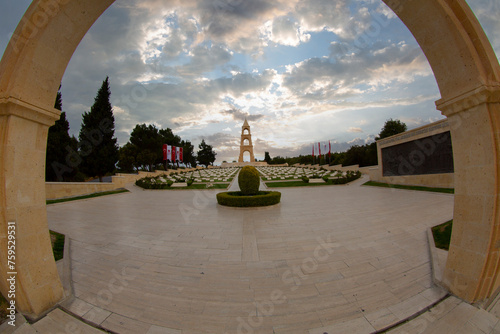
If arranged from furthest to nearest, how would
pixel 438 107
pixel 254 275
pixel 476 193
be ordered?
pixel 254 275 < pixel 438 107 < pixel 476 193

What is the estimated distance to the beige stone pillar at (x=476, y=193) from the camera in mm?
2539

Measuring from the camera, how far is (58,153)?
55.2 ft

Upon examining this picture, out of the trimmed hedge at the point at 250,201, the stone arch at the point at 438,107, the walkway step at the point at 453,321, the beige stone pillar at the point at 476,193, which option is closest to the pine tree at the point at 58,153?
the trimmed hedge at the point at 250,201

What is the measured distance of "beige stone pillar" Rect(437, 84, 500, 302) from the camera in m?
2.54

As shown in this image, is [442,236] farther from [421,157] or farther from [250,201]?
Result: [421,157]

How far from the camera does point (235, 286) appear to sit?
3.13 m

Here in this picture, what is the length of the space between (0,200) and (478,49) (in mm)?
6588

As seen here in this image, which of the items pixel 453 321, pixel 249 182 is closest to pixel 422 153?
pixel 249 182

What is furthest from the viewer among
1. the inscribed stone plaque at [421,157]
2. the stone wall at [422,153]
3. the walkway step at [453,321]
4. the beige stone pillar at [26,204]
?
the stone wall at [422,153]

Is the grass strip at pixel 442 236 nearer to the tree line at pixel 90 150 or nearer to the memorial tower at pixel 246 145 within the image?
the tree line at pixel 90 150

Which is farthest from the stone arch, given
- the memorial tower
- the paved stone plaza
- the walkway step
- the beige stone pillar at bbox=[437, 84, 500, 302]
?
the memorial tower

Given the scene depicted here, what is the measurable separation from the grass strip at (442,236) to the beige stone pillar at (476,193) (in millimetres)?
1836

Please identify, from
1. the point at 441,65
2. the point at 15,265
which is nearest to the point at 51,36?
the point at 15,265

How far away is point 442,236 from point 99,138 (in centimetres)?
2759
